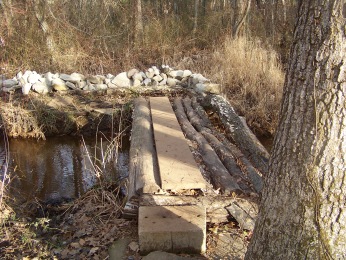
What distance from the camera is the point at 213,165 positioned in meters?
4.50

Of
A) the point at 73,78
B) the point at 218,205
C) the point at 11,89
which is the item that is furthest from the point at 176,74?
the point at 218,205

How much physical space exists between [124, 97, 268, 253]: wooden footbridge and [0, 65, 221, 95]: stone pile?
2669mm

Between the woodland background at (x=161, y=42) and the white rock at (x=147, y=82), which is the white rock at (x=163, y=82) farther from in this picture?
the woodland background at (x=161, y=42)

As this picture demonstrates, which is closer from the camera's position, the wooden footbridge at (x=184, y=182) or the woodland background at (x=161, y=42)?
the wooden footbridge at (x=184, y=182)

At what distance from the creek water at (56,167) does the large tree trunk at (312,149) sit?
8.61 feet

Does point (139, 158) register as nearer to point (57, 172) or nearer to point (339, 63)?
point (57, 172)

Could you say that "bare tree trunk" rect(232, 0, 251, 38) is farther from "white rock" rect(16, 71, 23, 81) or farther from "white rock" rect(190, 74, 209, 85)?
"white rock" rect(16, 71, 23, 81)

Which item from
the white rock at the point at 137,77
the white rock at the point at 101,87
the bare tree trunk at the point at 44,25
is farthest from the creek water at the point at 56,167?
Result: the bare tree trunk at the point at 44,25

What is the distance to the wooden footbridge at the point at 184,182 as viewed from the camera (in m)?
3.13

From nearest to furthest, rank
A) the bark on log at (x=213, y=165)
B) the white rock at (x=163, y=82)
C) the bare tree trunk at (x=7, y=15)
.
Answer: the bark on log at (x=213, y=165) < the white rock at (x=163, y=82) < the bare tree trunk at (x=7, y=15)

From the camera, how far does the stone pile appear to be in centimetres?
820

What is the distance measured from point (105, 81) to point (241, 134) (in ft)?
13.1

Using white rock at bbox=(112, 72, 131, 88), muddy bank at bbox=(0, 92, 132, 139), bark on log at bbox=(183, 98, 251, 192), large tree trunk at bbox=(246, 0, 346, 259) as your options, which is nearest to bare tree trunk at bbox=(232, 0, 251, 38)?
white rock at bbox=(112, 72, 131, 88)

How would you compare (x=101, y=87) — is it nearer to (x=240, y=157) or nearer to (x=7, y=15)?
(x=7, y=15)
